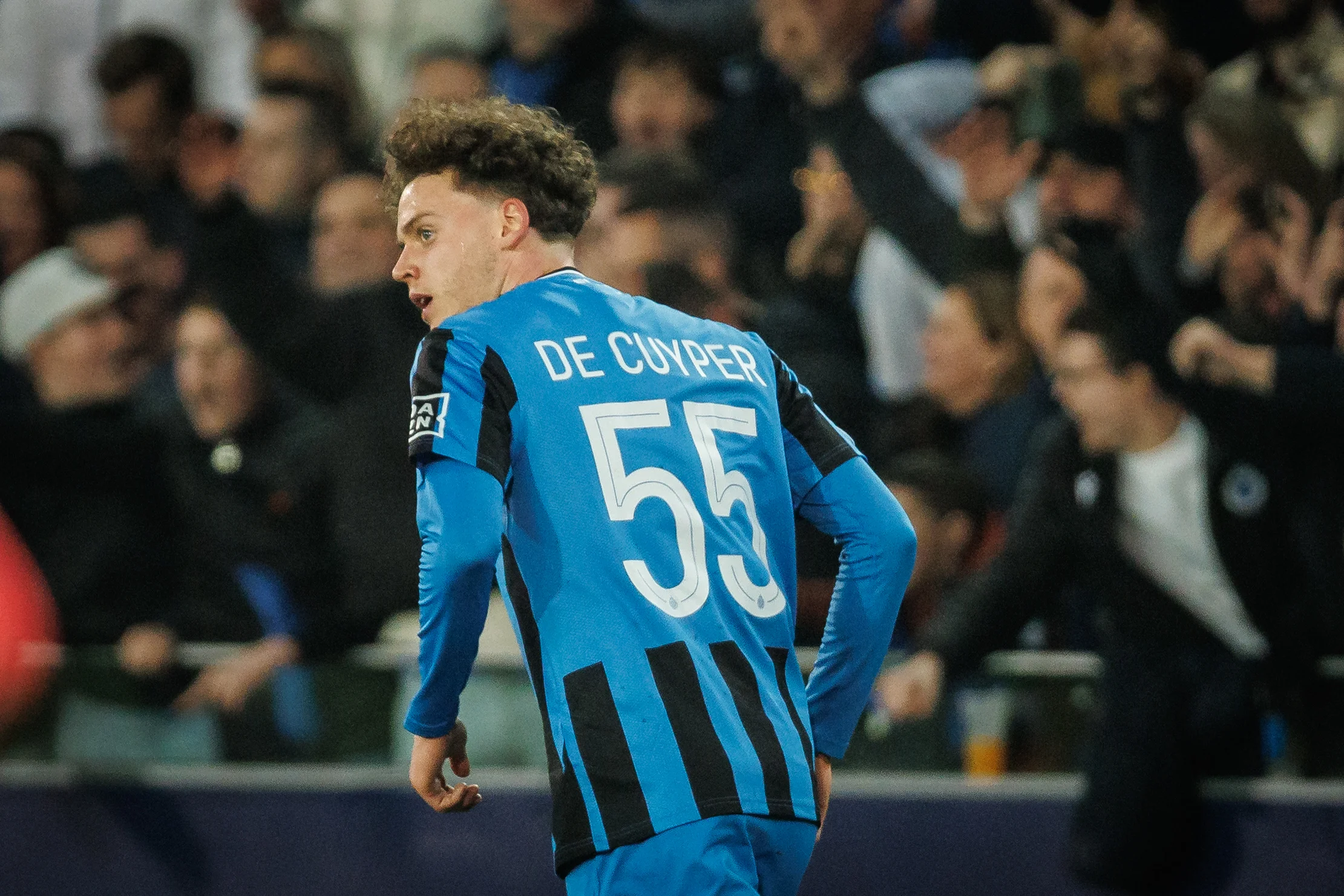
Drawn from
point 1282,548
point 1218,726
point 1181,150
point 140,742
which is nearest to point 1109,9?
point 1181,150

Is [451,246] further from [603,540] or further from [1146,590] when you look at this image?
[1146,590]

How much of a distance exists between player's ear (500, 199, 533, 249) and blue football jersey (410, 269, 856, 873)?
0.10 meters

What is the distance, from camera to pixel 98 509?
568 cm

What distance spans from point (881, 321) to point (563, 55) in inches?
62.2

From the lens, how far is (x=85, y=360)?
A: 5848mm

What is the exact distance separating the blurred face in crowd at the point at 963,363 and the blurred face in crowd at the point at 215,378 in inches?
97.8

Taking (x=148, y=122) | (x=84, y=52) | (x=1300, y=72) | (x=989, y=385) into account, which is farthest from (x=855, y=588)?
(x=84, y=52)

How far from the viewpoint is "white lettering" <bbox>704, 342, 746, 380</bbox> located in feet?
7.12

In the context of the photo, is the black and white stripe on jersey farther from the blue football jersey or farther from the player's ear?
the player's ear

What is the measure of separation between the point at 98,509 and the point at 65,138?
1.57m

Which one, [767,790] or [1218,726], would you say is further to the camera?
[1218,726]

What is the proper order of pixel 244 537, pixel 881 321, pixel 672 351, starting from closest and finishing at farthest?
pixel 672 351 → pixel 881 321 → pixel 244 537

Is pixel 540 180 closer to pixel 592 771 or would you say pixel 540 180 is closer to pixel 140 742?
pixel 592 771

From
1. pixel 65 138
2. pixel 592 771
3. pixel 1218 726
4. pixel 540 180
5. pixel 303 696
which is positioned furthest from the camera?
pixel 65 138
